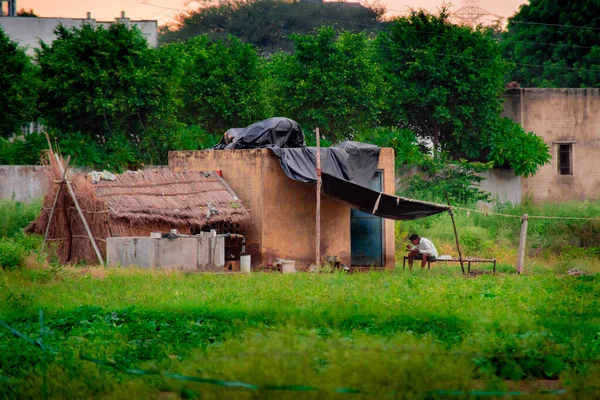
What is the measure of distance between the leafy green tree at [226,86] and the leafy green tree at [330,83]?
97 cm

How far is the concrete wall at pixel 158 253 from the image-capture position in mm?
17234

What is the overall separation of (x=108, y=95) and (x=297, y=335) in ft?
61.9

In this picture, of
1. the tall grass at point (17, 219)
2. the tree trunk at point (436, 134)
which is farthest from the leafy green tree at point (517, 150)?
the tall grass at point (17, 219)

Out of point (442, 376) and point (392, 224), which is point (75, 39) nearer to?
point (392, 224)

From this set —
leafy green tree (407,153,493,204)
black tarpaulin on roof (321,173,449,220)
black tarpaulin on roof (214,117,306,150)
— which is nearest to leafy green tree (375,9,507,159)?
leafy green tree (407,153,493,204)

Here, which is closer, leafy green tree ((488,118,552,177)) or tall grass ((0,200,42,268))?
tall grass ((0,200,42,268))

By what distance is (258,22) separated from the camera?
49281 millimetres

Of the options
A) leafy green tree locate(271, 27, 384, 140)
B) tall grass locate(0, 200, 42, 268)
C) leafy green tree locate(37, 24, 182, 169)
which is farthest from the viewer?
leafy green tree locate(271, 27, 384, 140)

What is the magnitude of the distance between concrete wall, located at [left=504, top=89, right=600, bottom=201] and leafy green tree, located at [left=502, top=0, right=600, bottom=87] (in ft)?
13.1

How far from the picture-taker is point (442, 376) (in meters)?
7.26

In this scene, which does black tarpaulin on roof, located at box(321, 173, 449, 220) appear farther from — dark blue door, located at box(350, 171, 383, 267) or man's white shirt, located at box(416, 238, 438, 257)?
dark blue door, located at box(350, 171, 383, 267)

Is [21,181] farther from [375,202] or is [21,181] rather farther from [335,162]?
[375,202]

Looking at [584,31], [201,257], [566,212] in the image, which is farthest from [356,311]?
[584,31]

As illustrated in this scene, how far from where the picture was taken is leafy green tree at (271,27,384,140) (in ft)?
96.6
